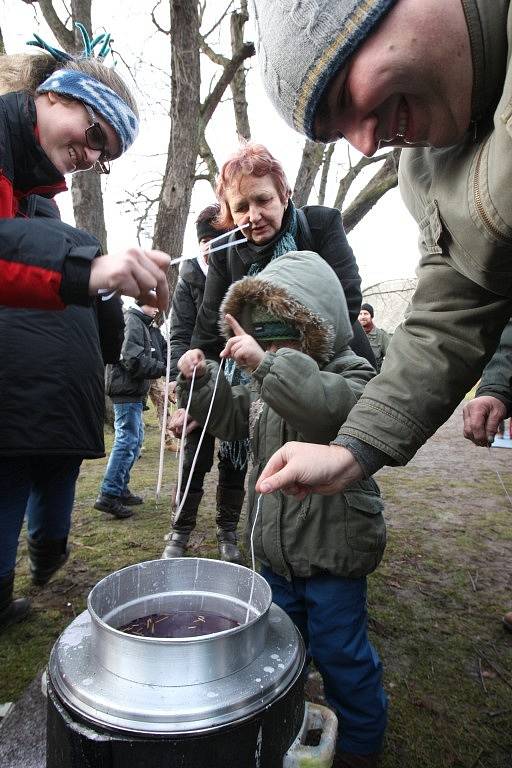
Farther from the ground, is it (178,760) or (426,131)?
(426,131)

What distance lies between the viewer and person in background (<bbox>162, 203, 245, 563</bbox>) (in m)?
3.23

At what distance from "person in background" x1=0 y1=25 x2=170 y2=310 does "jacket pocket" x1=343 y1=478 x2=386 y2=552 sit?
35.7 inches

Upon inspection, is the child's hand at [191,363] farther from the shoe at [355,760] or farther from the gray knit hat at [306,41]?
the shoe at [355,760]

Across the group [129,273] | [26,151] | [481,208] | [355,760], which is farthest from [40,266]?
[355,760]

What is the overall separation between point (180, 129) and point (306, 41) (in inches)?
208

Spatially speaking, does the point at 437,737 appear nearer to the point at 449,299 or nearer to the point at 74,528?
the point at 449,299

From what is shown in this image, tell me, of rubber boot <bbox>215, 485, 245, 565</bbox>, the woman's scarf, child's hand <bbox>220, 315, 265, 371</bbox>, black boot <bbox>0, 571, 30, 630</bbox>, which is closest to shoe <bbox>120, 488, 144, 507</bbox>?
rubber boot <bbox>215, 485, 245, 565</bbox>

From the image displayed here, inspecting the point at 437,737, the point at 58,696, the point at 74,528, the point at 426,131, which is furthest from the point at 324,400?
the point at 74,528

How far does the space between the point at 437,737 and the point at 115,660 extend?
1.49m

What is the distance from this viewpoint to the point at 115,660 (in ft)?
3.32

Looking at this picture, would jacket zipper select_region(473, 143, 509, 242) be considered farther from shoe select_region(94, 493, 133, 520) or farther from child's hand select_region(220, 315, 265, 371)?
shoe select_region(94, 493, 133, 520)

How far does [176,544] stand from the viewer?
3.28 metres

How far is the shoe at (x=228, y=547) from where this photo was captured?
3258 mm

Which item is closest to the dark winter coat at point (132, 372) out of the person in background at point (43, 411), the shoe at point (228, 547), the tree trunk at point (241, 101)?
the shoe at point (228, 547)
